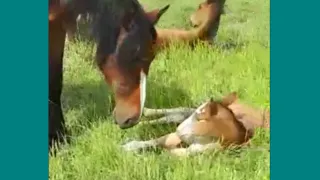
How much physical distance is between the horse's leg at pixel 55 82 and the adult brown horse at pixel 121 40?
0.06ft

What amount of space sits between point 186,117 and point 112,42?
0.97 feet

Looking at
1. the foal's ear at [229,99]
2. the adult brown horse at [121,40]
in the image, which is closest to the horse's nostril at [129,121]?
the adult brown horse at [121,40]

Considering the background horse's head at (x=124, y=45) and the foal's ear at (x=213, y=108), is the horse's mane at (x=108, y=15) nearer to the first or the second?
the background horse's head at (x=124, y=45)

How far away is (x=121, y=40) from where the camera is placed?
2.89m

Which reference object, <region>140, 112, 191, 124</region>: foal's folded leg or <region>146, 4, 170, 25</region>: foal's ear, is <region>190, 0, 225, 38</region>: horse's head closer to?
<region>146, 4, 170, 25</region>: foal's ear

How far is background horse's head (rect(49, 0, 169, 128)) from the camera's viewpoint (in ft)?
9.48

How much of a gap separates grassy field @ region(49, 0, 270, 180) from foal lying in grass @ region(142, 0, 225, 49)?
0.02 meters

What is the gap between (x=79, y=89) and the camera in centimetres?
298

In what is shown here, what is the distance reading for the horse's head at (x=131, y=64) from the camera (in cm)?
289

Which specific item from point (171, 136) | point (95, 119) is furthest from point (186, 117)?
point (95, 119)

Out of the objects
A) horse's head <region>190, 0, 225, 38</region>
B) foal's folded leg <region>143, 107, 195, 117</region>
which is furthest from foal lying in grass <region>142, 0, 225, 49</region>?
foal's folded leg <region>143, 107, 195, 117</region>

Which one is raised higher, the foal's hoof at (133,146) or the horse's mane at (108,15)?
the horse's mane at (108,15)

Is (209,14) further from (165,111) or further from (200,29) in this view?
(165,111)

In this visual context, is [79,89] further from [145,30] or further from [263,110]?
[263,110]
